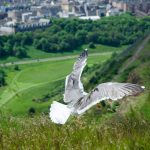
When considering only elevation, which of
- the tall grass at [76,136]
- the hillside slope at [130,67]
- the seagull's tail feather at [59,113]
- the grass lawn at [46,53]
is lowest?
the grass lawn at [46,53]

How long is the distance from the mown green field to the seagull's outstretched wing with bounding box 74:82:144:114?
69.6 feet

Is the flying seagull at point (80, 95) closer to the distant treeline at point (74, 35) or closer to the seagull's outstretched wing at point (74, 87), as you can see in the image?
the seagull's outstretched wing at point (74, 87)

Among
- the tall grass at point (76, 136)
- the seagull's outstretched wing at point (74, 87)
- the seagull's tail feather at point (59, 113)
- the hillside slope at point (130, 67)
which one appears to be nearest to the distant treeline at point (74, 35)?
the hillside slope at point (130, 67)

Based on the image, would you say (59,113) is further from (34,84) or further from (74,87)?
(34,84)

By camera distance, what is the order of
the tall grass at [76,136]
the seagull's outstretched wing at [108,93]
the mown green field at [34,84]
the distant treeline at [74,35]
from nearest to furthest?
the tall grass at [76,136] < the seagull's outstretched wing at [108,93] < the mown green field at [34,84] < the distant treeline at [74,35]

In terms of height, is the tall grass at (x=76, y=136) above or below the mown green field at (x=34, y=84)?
above

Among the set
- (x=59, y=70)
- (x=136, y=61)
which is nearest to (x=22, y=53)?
(x=59, y=70)

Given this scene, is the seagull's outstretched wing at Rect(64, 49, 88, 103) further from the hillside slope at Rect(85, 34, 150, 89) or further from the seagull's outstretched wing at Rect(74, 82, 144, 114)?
the hillside slope at Rect(85, 34, 150, 89)

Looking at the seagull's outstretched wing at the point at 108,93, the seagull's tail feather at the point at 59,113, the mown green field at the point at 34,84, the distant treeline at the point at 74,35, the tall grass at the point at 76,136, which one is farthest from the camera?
the distant treeline at the point at 74,35

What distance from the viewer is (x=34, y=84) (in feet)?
136

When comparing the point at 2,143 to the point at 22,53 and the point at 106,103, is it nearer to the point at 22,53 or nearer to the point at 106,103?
the point at 106,103

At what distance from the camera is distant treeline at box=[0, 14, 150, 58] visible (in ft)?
179

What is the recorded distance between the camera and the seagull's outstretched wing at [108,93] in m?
6.68

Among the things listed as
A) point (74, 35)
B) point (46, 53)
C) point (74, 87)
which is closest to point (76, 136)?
point (74, 87)
